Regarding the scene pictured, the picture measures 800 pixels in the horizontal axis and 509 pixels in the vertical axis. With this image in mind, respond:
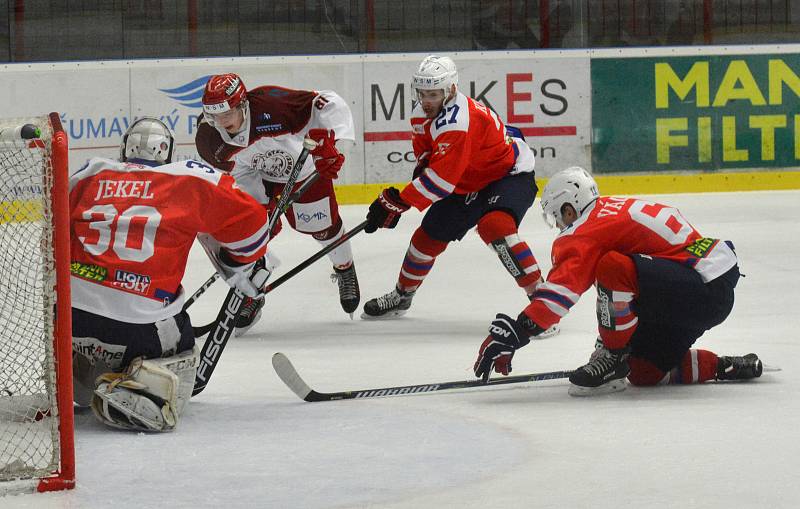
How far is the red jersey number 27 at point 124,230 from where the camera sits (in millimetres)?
2877

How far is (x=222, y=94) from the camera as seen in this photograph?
423 cm

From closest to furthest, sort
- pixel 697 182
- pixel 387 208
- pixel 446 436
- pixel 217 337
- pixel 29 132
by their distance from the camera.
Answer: pixel 29 132, pixel 446 436, pixel 217 337, pixel 387 208, pixel 697 182

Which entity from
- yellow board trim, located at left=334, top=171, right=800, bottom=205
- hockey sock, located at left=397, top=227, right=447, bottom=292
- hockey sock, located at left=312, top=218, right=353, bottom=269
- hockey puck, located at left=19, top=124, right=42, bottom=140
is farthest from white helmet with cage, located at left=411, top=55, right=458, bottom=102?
yellow board trim, located at left=334, top=171, right=800, bottom=205

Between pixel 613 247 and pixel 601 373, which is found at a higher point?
pixel 613 247

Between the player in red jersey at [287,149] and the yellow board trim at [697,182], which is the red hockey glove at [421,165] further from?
the yellow board trim at [697,182]

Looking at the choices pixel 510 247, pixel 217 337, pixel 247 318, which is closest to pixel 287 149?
pixel 247 318

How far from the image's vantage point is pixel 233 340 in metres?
4.29

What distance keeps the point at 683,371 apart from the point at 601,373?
0.90 ft

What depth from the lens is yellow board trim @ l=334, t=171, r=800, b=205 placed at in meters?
8.02

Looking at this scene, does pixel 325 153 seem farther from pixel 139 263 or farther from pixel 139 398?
pixel 139 398

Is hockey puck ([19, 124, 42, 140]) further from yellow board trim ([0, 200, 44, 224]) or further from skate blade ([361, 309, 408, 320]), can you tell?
skate blade ([361, 309, 408, 320])

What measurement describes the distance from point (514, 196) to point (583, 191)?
130 cm

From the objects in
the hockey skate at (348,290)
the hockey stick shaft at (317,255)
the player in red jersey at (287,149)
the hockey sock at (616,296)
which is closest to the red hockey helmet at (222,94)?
the player in red jersey at (287,149)

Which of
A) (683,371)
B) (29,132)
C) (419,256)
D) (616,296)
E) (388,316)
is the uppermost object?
(29,132)
